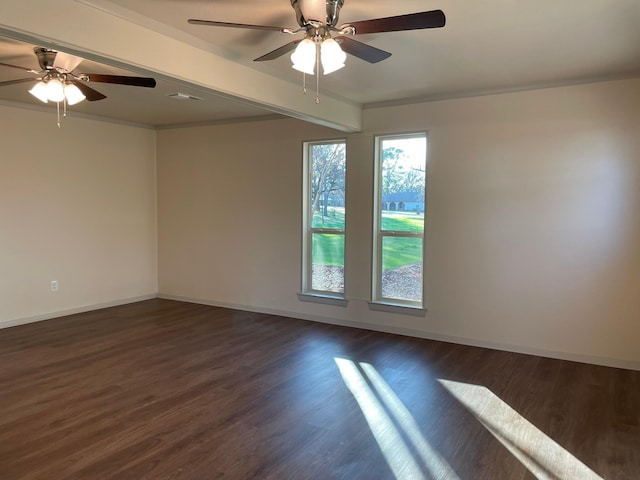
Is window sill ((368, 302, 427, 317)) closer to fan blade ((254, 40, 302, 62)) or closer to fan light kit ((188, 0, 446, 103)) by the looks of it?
fan light kit ((188, 0, 446, 103))

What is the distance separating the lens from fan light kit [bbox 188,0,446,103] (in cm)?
236

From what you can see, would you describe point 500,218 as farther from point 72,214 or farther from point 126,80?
point 72,214

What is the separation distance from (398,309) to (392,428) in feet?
7.45

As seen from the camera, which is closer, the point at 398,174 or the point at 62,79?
Answer: the point at 62,79

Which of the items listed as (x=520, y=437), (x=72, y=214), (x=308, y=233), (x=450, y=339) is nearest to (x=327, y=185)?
(x=308, y=233)

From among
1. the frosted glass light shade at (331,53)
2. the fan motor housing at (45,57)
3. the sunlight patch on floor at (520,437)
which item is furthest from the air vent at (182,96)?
the sunlight patch on floor at (520,437)

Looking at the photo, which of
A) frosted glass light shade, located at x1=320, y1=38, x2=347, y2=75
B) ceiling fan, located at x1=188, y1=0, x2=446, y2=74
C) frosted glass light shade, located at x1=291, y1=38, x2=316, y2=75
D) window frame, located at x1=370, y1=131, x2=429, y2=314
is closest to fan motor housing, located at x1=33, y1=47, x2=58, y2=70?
ceiling fan, located at x1=188, y1=0, x2=446, y2=74

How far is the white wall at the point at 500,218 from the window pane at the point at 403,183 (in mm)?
158

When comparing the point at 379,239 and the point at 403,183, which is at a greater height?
the point at 403,183

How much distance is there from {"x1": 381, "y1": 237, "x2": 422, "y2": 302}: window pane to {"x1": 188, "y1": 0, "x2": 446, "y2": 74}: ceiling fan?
268cm

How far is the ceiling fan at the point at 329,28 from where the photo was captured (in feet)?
7.72

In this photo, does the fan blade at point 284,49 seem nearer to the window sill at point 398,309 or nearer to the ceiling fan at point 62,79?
the ceiling fan at point 62,79

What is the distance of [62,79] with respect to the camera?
3.60 meters

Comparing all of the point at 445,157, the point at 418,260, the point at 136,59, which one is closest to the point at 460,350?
the point at 418,260
